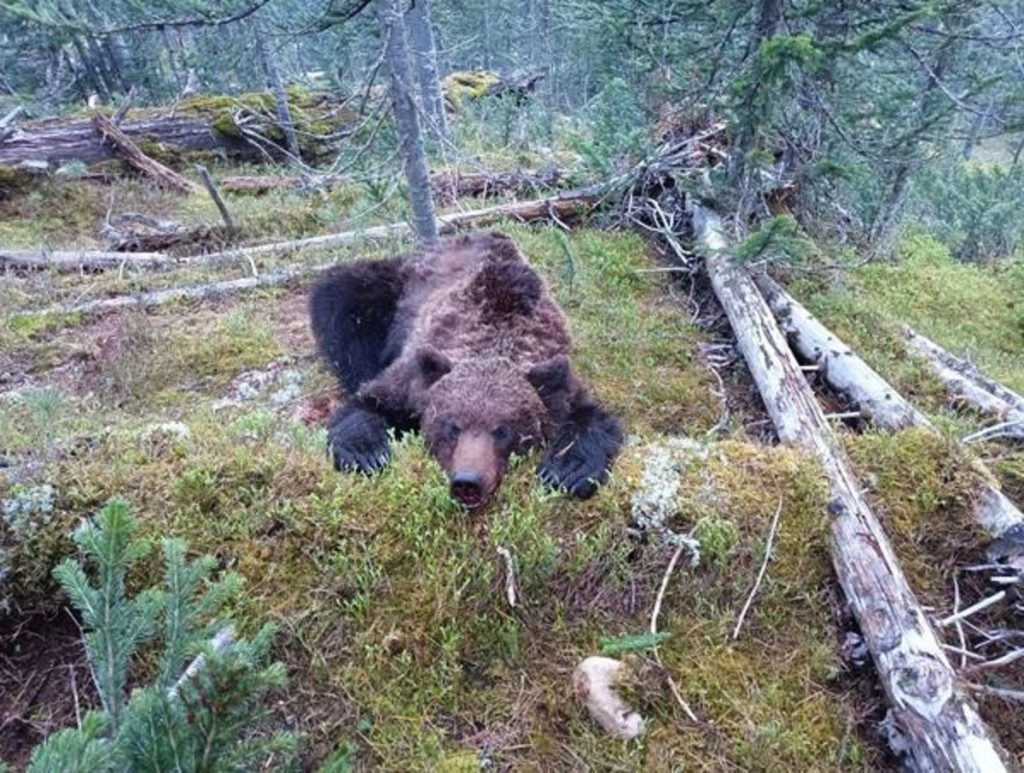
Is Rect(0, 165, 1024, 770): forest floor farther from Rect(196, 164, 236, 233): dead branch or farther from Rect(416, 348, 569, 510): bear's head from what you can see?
Rect(196, 164, 236, 233): dead branch

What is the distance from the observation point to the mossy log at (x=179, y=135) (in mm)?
11492

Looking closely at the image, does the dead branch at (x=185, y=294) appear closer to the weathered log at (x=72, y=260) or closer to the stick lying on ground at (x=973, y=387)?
the weathered log at (x=72, y=260)

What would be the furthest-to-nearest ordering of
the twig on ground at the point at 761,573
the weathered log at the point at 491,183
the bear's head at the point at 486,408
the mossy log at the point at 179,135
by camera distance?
the mossy log at the point at 179,135 → the weathered log at the point at 491,183 → the bear's head at the point at 486,408 → the twig on ground at the point at 761,573

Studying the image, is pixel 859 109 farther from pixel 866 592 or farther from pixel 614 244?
pixel 866 592

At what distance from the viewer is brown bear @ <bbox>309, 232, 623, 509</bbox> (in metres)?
3.44

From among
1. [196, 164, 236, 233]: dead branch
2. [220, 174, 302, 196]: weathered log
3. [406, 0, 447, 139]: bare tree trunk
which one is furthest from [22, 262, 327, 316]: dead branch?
[406, 0, 447, 139]: bare tree trunk

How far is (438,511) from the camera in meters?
3.02

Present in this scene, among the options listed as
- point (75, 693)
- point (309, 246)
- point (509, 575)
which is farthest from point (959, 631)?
point (309, 246)

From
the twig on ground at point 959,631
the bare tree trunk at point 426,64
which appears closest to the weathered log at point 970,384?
the twig on ground at point 959,631

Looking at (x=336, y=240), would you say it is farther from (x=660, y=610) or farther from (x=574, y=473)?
(x=660, y=610)

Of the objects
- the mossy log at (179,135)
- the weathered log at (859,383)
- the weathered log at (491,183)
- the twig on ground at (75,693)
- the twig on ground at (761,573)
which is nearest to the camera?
the twig on ground at (75,693)

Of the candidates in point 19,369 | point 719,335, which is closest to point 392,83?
point 719,335

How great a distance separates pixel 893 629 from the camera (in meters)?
2.76

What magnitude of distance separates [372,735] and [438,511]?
0.87m
